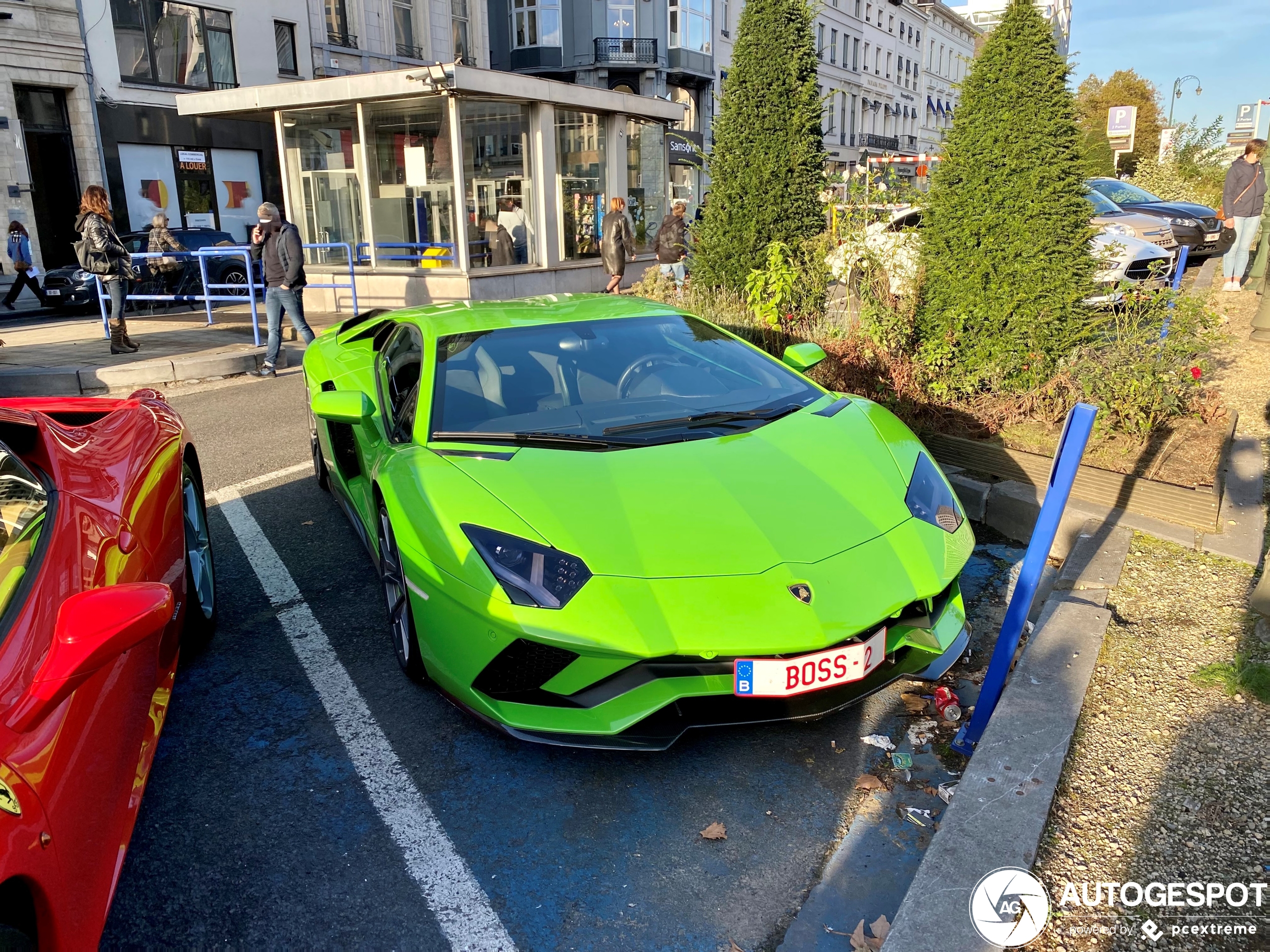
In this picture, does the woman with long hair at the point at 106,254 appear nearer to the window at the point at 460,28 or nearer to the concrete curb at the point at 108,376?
the concrete curb at the point at 108,376

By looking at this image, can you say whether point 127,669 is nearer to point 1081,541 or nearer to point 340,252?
point 1081,541

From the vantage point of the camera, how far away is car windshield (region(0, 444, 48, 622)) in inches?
82.1

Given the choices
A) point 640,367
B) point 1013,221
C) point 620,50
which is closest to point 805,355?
point 640,367

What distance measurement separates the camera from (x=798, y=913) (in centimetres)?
240

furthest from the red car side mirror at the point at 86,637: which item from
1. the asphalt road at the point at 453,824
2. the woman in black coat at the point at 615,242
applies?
the woman in black coat at the point at 615,242

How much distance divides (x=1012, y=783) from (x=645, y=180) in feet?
61.5

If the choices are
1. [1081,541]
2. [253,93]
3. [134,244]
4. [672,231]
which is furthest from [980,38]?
[134,244]

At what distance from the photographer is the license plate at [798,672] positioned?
105 inches

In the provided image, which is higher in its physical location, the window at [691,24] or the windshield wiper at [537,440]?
the window at [691,24]

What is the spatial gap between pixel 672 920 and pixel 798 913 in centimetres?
33

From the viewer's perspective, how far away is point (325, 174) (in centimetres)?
1634

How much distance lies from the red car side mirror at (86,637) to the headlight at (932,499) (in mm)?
2435

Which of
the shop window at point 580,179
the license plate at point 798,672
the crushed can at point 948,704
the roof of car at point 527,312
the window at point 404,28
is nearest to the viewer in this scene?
the license plate at point 798,672

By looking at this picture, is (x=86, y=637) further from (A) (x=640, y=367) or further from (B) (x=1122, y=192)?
(B) (x=1122, y=192)
